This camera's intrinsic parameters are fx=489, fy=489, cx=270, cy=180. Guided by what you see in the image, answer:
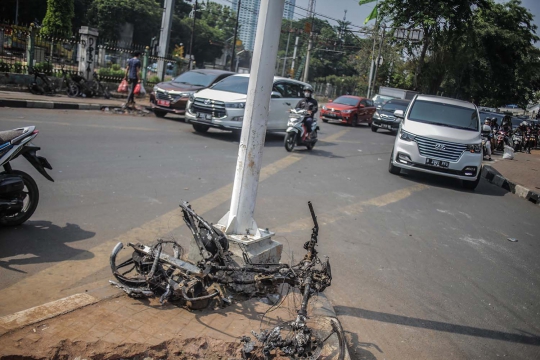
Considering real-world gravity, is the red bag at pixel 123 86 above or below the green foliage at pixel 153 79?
below

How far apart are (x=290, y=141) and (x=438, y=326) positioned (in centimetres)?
866

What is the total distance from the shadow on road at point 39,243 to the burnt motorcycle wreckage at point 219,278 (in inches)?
37.3


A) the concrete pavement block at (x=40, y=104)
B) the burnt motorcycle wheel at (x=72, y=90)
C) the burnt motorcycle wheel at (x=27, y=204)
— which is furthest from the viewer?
the burnt motorcycle wheel at (x=72, y=90)

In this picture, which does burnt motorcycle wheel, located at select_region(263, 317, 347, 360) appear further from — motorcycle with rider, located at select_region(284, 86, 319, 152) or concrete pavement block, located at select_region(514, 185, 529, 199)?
concrete pavement block, located at select_region(514, 185, 529, 199)

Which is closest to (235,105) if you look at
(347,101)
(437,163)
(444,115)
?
(444,115)

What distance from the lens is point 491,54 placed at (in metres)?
38.2

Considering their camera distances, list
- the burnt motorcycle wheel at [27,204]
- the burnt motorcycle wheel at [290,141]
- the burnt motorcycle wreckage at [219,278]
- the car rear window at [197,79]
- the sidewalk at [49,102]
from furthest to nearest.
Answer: the car rear window at [197,79] < the sidewalk at [49,102] < the burnt motorcycle wheel at [290,141] < the burnt motorcycle wheel at [27,204] < the burnt motorcycle wreckage at [219,278]

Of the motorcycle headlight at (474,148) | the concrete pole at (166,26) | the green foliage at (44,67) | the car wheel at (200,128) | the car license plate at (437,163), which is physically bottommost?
the car wheel at (200,128)

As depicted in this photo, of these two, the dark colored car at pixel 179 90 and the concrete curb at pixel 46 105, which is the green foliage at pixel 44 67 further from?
the dark colored car at pixel 179 90

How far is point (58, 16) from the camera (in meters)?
34.7

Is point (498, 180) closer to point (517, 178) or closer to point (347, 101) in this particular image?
point (517, 178)

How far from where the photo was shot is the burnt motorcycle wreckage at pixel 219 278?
3.35m

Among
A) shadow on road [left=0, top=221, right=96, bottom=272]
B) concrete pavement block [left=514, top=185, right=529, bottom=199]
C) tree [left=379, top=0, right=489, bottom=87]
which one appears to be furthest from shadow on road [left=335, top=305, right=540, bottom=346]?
tree [left=379, top=0, right=489, bottom=87]

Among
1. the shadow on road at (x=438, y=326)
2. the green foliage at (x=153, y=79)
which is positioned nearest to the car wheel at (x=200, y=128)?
the shadow on road at (x=438, y=326)
